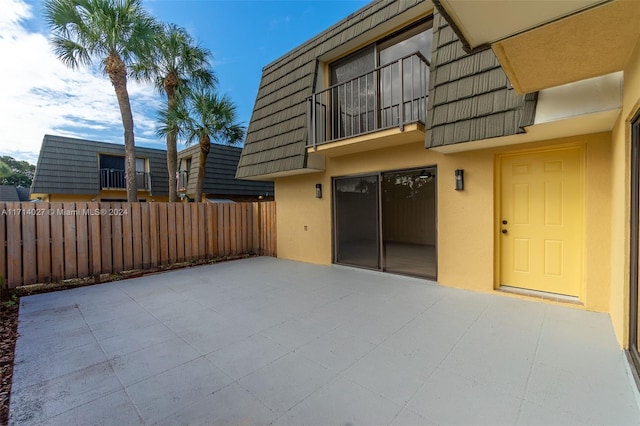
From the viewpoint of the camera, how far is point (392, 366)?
92.3 inches

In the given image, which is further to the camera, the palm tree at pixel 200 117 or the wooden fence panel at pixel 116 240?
the palm tree at pixel 200 117

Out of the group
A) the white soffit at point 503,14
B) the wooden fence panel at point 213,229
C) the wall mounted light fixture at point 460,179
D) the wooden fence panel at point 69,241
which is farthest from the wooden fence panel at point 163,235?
the white soffit at point 503,14

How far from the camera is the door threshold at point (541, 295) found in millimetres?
3697

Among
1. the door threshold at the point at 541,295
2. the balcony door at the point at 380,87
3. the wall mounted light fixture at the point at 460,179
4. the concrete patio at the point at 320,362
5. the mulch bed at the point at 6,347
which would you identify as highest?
the balcony door at the point at 380,87

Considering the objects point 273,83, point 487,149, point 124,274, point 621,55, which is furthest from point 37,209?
point 621,55

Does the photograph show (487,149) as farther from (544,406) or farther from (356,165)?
(544,406)

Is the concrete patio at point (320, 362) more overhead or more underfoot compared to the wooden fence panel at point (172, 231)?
more underfoot

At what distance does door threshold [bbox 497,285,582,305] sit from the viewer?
146 inches

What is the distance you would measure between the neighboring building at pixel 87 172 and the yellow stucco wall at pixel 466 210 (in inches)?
477

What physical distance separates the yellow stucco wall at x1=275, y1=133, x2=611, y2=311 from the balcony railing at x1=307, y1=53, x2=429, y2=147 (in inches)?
24.8

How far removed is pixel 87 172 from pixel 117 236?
10.5 metres

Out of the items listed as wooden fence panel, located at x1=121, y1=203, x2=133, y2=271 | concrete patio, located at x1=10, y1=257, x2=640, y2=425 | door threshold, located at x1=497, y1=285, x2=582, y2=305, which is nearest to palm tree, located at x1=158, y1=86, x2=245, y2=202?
wooden fence panel, located at x1=121, y1=203, x2=133, y2=271

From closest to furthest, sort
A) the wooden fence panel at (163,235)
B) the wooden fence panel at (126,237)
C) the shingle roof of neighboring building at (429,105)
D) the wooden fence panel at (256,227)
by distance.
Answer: the shingle roof of neighboring building at (429,105)
the wooden fence panel at (126,237)
the wooden fence panel at (163,235)
the wooden fence panel at (256,227)

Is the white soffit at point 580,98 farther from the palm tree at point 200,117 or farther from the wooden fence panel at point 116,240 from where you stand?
the palm tree at point 200,117
